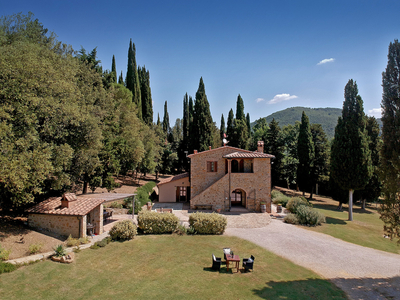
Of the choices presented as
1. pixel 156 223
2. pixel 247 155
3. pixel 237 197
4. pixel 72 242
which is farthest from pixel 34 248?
pixel 237 197

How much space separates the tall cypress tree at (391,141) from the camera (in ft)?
36.0

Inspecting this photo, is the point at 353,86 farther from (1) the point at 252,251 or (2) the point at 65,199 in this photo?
(2) the point at 65,199

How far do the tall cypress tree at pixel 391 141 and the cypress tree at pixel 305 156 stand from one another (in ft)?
86.2

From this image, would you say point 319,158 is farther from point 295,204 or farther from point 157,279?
point 157,279

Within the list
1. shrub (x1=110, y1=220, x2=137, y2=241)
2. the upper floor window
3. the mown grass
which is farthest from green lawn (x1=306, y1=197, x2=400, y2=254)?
shrub (x1=110, y1=220, x2=137, y2=241)

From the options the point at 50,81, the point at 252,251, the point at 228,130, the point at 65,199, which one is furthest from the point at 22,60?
the point at 228,130

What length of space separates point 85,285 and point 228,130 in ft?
149

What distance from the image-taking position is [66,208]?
49.4ft

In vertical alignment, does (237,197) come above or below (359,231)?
above

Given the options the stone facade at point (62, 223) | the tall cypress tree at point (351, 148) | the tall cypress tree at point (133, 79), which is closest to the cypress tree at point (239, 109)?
the tall cypress tree at point (133, 79)

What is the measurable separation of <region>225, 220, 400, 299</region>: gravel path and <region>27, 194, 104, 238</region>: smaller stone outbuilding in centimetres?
987

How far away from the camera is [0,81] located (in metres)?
13.3

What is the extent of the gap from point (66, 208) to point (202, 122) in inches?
1251

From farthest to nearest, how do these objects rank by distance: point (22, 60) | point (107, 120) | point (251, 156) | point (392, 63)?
1. point (107, 120)
2. point (251, 156)
3. point (22, 60)
4. point (392, 63)
